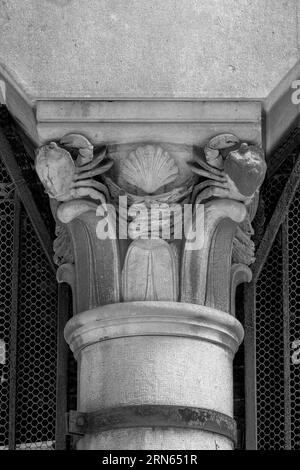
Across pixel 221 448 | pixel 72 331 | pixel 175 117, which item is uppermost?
pixel 175 117

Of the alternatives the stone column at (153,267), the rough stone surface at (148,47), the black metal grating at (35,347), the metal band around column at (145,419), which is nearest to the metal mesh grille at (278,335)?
the stone column at (153,267)

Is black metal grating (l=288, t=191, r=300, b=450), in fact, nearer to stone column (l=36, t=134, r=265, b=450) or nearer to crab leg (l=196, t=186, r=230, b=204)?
stone column (l=36, t=134, r=265, b=450)

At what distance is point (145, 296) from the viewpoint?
29.7 ft

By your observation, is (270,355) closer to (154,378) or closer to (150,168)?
(154,378)

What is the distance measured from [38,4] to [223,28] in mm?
873

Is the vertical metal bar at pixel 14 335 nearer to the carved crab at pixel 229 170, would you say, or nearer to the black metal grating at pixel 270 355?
Result: the carved crab at pixel 229 170

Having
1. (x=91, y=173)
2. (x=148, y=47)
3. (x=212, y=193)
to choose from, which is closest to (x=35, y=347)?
(x=91, y=173)

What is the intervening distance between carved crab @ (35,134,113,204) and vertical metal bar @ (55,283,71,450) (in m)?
0.70

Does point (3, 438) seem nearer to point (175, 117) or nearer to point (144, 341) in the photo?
point (144, 341)

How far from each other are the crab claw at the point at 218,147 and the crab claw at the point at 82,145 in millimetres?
539

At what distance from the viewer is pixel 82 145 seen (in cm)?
914

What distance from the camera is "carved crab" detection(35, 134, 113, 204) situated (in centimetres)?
912

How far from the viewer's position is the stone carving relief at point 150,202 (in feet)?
29.9

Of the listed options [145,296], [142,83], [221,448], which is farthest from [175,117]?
[221,448]
